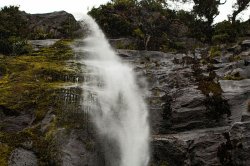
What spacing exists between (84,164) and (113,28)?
1943 cm

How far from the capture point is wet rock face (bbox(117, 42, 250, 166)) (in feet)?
49.7

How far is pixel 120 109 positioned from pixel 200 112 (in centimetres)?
363

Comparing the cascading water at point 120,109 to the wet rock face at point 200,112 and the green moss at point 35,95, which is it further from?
the green moss at point 35,95

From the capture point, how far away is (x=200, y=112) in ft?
→ 57.0

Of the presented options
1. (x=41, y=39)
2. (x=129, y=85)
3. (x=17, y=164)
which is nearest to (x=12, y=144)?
(x=17, y=164)

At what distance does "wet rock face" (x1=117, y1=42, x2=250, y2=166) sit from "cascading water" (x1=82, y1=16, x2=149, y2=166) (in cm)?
50

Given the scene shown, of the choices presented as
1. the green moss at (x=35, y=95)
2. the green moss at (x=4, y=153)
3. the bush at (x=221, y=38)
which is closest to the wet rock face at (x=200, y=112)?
the green moss at (x=35, y=95)

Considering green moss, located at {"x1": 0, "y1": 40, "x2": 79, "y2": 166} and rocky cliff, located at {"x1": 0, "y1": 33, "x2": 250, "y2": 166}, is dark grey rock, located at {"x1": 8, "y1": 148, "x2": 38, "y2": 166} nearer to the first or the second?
rocky cliff, located at {"x1": 0, "y1": 33, "x2": 250, "y2": 166}

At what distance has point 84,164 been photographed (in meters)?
15.4

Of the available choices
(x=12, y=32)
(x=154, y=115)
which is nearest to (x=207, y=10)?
(x=12, y=32)

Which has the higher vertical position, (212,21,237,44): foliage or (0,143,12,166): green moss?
(212,21,237,44): foliage

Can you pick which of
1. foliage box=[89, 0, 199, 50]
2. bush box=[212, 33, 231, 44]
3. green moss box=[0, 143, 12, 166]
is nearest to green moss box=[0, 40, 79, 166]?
green moss box=[0, 143, 12, 166]

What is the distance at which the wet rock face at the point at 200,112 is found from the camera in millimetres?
15141

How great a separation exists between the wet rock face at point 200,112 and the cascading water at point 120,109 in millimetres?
502
